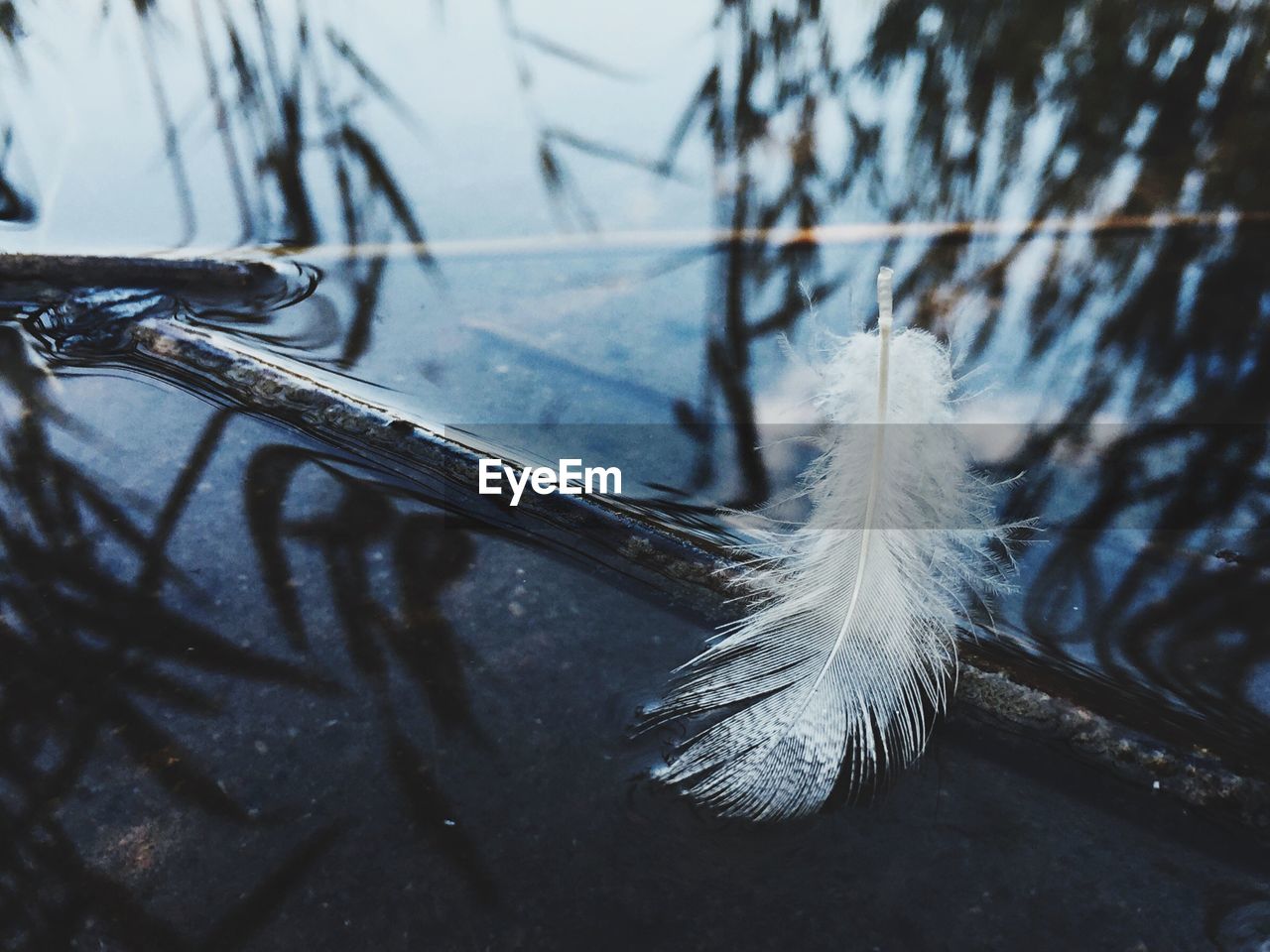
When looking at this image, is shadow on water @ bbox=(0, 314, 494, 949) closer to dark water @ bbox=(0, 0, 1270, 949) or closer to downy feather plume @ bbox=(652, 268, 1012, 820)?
dark water @ bbox=(0, 0, 1270, 949)

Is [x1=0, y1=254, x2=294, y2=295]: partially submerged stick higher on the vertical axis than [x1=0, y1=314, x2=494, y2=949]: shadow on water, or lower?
higher

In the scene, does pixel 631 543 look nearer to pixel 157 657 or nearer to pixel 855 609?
pixel 855 609

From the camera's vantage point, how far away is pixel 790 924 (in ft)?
3.79

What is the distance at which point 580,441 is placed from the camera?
2.04 metres

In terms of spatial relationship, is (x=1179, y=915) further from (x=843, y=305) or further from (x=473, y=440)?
(x=843, y=305)

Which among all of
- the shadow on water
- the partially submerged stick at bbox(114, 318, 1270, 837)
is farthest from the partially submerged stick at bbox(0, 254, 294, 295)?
the shadow on water

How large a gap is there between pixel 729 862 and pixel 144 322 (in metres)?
1.87

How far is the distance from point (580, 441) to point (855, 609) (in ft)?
2.57

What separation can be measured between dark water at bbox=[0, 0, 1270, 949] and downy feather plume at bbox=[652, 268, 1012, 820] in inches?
2.4

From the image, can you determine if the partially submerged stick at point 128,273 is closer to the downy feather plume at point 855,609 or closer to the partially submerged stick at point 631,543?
the partially submerged stick at point 631,543

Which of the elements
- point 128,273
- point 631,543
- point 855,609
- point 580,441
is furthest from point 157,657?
point 128,273

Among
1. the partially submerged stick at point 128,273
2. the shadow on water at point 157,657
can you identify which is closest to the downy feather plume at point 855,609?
the shadow on water at point 157,657

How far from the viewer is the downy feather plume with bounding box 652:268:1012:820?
131 cm

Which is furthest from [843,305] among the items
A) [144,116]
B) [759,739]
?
[144,116]
